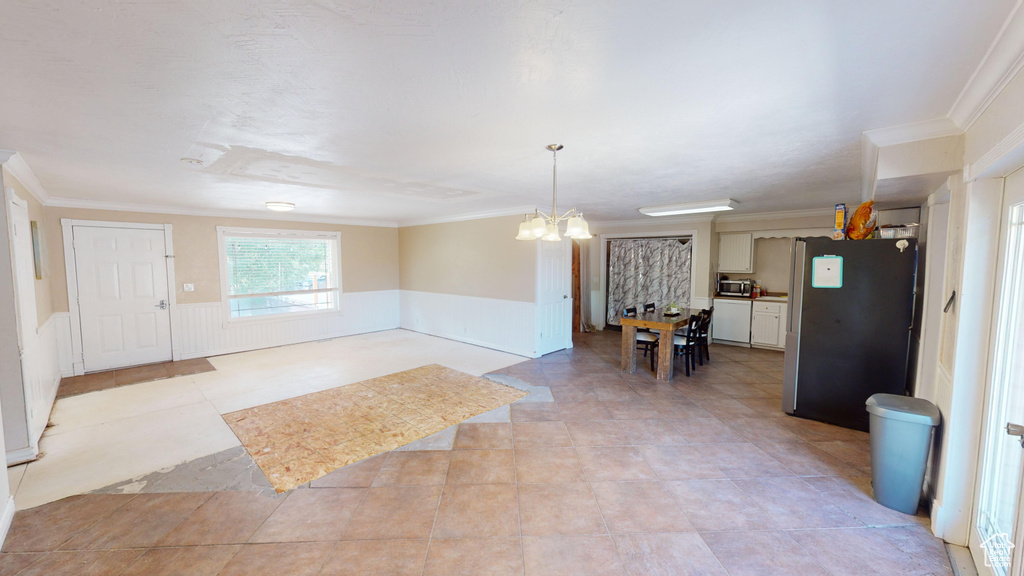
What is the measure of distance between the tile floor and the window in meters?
4.44

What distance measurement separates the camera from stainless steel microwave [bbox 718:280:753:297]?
6703 mm

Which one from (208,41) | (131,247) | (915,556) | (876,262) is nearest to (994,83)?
(876,262)

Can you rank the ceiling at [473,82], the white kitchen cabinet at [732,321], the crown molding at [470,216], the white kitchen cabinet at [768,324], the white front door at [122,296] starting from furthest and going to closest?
the white kitchen cabinet at [732,321], the white kitchen cabinet at [768,324], the crown molding at [470,216], the white front door at [122,296], the ceiling at [473,82]

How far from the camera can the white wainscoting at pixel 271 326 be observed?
5.80 m

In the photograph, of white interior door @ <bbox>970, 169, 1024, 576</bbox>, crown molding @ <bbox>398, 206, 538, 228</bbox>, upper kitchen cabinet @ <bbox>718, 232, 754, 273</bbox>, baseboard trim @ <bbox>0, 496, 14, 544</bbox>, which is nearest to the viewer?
white interior door @ <bbox>970, 169, 1024, 576</bbox>

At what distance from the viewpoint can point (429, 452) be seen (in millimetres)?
2998

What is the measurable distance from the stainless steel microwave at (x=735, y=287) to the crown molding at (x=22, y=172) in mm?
8454

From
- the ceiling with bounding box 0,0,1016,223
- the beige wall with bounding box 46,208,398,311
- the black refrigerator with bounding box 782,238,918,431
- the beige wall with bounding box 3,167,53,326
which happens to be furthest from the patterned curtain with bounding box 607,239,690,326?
the beige wall with bounding box 3,167,53,326

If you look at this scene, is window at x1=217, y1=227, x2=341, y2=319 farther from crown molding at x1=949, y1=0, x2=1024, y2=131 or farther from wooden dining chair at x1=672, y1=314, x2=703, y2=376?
crown molding at x1=949, y1=0, x2=1024, y2=131

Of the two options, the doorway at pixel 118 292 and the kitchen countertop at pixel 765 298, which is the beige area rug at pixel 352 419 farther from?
the kitchen countertop at pixel 765 298

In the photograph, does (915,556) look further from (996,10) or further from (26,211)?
(26,211)

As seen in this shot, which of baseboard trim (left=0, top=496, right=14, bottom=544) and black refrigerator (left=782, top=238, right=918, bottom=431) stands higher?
black refrigerator (left=782, top=238, right=918, bottom=431)

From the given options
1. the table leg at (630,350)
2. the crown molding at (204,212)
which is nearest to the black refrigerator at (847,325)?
the table leg at (630,350)

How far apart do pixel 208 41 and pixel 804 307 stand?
4447 millimetres
